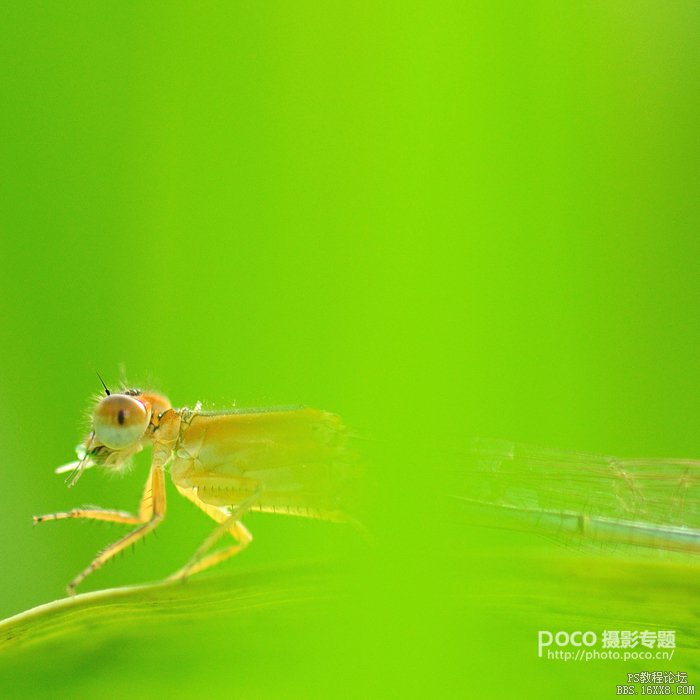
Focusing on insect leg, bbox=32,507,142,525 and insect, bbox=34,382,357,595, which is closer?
insect leg, bbox=32,507,142,525

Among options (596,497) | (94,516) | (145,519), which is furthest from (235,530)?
(596,497)

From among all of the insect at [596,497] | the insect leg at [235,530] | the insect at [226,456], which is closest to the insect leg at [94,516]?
the insect at [226,456]

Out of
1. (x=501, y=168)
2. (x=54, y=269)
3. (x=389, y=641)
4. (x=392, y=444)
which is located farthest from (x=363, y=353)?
(x=54, y=269)

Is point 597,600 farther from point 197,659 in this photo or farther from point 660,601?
point 197,659

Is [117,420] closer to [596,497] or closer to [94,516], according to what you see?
[94,516]

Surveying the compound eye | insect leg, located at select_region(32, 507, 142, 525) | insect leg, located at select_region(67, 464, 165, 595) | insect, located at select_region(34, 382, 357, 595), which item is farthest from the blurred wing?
insect leg, located at select_region(32, 507, 142, 525)

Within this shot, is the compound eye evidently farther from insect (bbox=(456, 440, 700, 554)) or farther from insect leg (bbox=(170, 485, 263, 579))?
insect (bbox=(456, 440, 700, 554))
